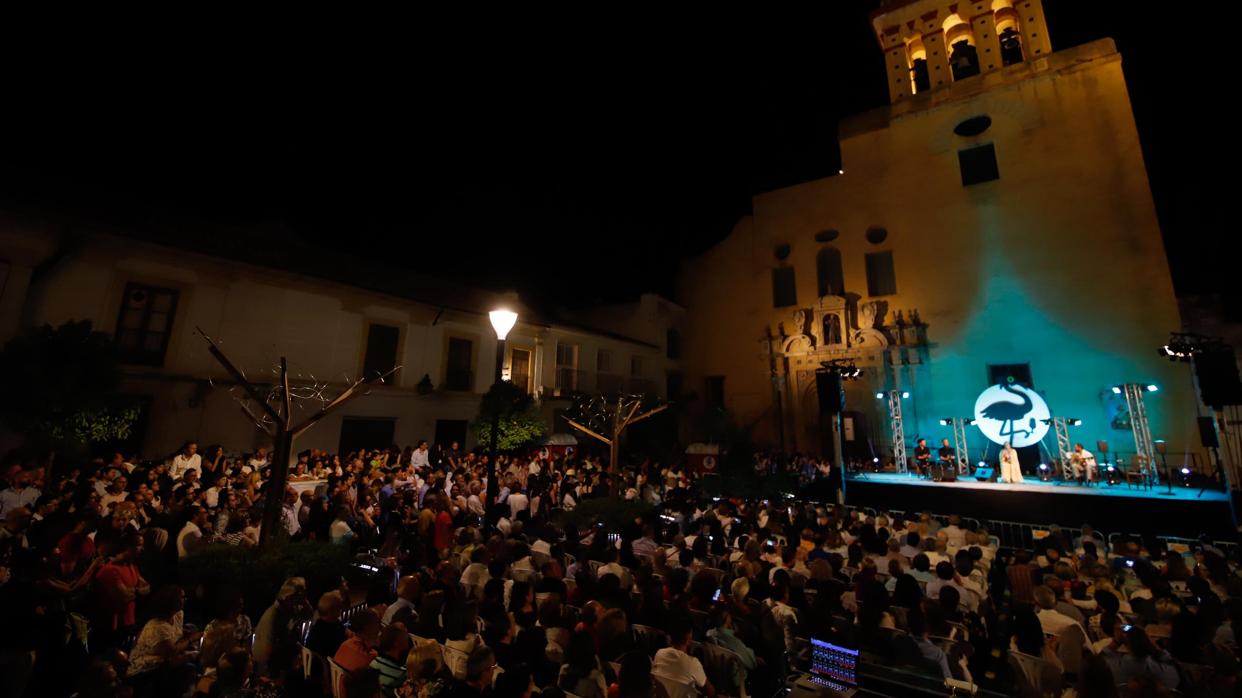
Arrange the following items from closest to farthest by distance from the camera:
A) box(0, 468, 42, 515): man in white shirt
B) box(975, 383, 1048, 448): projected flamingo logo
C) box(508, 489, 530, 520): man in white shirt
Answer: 1. box(0, 468, 42, 515): man in white shirt
2. box(508, 489, 530, 520): man in white shirt
3. box(975, 383, 1048, 448): projected flamingo logo

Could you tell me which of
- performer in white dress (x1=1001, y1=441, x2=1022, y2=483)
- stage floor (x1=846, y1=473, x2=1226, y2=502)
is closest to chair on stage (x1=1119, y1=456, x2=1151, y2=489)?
stage floor (x1=846, y1=473, x2=1226, y2=502)

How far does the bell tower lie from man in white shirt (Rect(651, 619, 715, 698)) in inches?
1048

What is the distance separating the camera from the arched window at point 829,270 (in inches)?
930

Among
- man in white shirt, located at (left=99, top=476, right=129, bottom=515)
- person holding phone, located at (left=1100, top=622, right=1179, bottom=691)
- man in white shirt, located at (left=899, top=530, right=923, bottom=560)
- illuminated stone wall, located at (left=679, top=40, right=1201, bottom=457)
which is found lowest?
person holding phone, located at (left=1100, top=622, right=1179, bottom=691)

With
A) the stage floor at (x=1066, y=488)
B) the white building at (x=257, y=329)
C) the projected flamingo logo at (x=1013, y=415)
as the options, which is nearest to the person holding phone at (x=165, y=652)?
the white building at (x=257, y=329)

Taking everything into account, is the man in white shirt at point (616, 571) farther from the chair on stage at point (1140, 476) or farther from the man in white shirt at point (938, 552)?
the chair on stage at point (1140, 476)

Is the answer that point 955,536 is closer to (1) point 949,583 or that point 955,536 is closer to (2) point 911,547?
(2) point 911,547

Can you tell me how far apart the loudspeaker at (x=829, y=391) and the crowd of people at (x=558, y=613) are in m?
8.17

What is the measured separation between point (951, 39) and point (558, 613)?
29.1 m

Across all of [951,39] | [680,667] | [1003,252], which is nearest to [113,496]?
[680,667]

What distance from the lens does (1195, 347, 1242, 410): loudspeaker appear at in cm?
1109

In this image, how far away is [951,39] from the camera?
73.4 feet

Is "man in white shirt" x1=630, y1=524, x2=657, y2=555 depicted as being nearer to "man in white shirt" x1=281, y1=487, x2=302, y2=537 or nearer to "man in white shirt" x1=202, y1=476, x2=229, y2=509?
"man in white shirt" x1=281, y1=487, x2=302, y2=537

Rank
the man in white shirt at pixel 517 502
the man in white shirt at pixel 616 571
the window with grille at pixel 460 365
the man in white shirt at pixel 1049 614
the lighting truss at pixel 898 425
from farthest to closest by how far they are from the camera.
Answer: the window with grille at pixel 460 365, the lighting truss at pixel 898 425, the man in white shirt at pixel 517 502, the man in white shirt at pixel 616 571, the man in white shirt at pixel 1049 614
